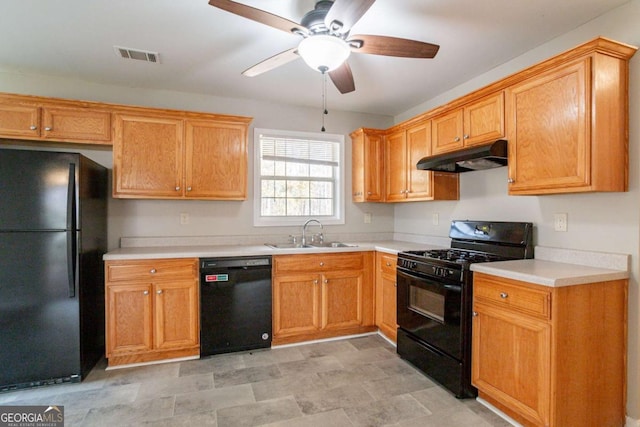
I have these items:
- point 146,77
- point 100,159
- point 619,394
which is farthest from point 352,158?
point 619,394

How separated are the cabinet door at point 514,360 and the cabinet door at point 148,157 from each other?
2.81m

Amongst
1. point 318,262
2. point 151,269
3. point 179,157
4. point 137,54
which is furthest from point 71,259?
point 318,262

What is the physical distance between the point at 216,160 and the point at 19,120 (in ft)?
5.28

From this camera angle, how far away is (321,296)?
10.9 ft

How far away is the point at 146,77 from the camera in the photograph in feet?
10.2

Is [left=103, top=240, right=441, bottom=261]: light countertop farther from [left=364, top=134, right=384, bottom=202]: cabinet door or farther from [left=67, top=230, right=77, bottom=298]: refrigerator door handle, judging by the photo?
[left=364, top=134, right=384, bottom=202]: cabinet door

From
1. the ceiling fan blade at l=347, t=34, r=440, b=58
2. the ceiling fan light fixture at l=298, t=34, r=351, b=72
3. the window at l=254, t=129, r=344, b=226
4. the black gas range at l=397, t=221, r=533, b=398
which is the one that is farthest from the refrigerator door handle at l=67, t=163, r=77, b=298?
the black gas range at l=397, t=221, r=533, b=398

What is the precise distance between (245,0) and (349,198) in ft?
8.46

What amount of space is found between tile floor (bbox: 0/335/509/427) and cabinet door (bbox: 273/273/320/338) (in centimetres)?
29

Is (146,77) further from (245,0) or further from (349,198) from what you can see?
(349,198)

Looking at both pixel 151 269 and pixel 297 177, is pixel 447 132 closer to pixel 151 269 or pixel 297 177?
pixel 297 177

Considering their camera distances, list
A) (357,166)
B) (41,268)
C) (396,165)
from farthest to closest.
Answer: (357,166), (396,165), (41,268)

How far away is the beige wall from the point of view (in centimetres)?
195

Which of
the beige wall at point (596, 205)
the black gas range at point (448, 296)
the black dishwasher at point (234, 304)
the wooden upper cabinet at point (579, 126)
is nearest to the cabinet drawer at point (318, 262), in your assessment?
the black dishwasher at point (234, 304)
